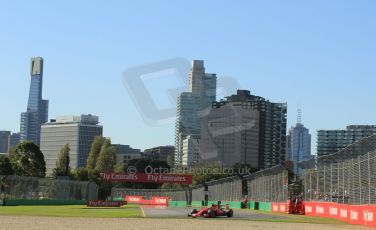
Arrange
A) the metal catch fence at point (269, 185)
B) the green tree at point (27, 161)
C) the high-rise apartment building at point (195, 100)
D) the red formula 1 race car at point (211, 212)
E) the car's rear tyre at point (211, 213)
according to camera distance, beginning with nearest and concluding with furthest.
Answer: the red formula 1 race car at point (211, 212) → the car's rear tyre at point (211, 213) → the metal catch fence at point (269, 185) → the green tree at point (27, 161) → the high-rise apartment building at point (195, 100)

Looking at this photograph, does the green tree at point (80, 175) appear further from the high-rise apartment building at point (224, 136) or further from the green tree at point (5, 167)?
the green tree at point (5, 167)

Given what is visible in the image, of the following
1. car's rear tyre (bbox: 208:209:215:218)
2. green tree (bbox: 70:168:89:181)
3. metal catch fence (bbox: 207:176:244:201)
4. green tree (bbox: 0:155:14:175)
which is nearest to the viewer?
car's rear tyre (bbox: 208:209:215:218)

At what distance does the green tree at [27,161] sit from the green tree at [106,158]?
1413 inches

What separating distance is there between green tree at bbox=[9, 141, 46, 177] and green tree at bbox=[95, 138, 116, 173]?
3589 cm

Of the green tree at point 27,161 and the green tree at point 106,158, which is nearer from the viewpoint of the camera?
the green tree at point 27,161

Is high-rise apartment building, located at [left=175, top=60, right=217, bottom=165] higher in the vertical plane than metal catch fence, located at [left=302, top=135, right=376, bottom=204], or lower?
higher

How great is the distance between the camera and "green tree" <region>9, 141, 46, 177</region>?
119m

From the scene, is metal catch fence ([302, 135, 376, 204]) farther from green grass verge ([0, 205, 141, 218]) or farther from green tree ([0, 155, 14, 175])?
green tree ([0, 155, 14, 175])

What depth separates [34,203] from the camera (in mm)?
76625

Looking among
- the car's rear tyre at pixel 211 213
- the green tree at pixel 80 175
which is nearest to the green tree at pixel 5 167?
the green tree at pixel 80 175

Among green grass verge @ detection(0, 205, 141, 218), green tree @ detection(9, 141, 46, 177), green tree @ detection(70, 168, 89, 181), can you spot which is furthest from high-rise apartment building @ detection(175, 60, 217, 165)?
green grass verge @ detection(0, 205, 141, 218)

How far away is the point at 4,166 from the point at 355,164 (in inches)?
3119

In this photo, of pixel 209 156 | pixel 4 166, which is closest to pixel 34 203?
pixel 4 166

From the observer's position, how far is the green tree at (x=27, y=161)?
119 m
